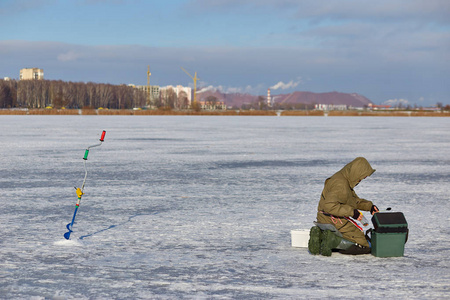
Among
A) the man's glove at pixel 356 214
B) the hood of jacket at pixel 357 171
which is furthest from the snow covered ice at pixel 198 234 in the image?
the hood of jacket at pixel 357 171

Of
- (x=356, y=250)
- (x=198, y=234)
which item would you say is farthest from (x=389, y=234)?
(x=198, y=234)

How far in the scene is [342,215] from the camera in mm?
5750

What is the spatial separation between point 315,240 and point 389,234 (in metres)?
0.74

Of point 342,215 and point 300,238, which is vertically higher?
point 342,215

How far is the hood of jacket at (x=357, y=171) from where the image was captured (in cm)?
567

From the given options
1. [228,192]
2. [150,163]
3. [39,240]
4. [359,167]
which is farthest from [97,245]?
[150,163]

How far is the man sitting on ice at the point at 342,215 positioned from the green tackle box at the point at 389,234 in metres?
0.16

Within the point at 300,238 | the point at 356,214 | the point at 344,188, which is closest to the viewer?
the point at 356,214

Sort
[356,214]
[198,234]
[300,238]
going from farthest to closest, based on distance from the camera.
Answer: [198,234]
[300,238]
[356,214]

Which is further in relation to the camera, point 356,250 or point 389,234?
point 356,250

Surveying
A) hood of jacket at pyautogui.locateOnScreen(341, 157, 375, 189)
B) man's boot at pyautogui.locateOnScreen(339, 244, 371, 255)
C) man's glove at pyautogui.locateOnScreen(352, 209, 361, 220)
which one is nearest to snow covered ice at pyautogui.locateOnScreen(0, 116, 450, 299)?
man's boot at pyautogui.locateOnScreen(339, 244, 371, 255)

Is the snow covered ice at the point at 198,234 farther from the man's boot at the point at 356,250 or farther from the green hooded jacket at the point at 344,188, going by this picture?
the green hooded jacket at the point at 344,188

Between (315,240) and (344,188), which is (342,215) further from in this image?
(315,240)

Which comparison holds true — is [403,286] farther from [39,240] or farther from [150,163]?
[150,163]
